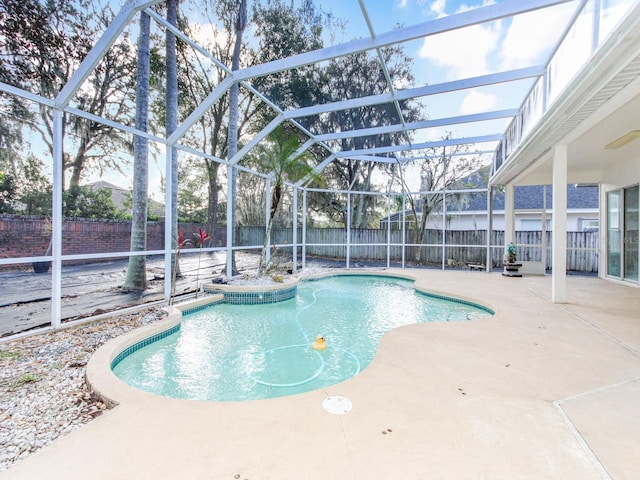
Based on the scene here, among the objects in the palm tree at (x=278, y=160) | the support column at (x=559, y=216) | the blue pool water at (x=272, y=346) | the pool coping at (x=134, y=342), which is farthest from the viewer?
the palm tree at (x=278, y=160)

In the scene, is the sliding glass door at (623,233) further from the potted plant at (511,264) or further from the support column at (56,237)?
the support column at (56,237)

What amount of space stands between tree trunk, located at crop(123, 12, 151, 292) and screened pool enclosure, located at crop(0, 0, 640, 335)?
0.04 metres

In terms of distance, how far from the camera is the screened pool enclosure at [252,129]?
4.19 m

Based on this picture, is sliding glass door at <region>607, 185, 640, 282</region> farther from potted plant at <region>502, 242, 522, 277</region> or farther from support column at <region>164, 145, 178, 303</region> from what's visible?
support column at <region>164, 145, 178, 303</region>

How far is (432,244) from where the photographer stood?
12977 mm

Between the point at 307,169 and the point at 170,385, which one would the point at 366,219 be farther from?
the point at 170,385

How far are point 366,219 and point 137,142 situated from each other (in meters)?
11.6

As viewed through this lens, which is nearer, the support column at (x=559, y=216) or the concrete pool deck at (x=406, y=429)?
the concrete pool deck at (x=406, y=429)

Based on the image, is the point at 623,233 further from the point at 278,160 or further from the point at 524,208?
the point at 524,208

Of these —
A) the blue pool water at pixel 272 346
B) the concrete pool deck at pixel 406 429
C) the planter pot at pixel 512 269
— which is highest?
the planter pot at pixel 512 269

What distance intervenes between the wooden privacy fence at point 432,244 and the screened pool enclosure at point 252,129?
0.09 metres

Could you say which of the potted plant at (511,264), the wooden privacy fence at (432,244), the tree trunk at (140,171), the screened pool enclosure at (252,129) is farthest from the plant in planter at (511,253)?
the tree trunk at (140,171)

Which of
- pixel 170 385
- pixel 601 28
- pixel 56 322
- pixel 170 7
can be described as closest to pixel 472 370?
pixel 170 385

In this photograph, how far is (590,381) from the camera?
8.38 ft
